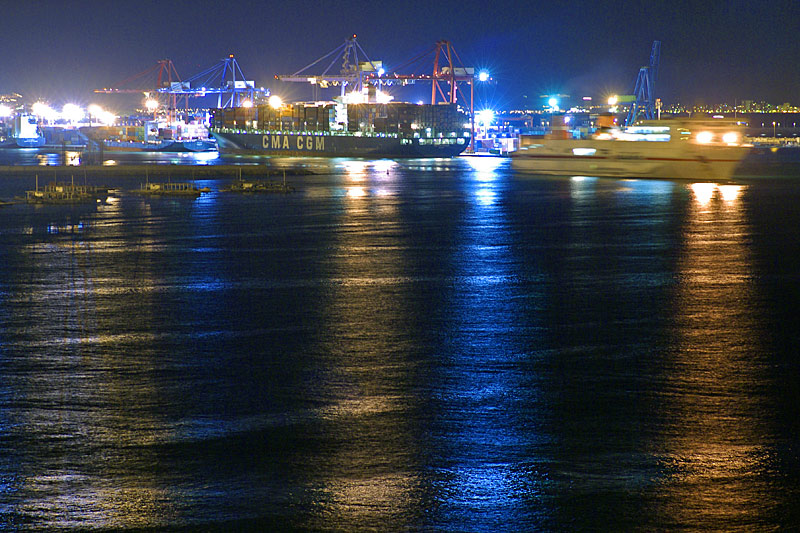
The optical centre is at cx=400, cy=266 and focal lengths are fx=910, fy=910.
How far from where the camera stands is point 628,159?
2203 inches

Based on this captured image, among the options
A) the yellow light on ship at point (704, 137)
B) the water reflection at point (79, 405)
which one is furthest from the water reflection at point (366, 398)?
the yellow light on ship at point (704, 137)

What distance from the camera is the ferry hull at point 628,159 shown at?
51625mm

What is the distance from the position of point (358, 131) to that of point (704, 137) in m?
65.5

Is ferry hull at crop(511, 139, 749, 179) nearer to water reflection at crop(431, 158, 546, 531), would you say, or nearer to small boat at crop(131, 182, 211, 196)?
small boat at crop(131, 182, 211, 196)

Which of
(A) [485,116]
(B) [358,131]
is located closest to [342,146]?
(B) [358,131]

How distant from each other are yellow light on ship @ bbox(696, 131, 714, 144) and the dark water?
121 feet

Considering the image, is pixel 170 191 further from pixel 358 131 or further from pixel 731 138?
pixel 358 131

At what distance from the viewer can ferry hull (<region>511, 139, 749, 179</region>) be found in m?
51.6

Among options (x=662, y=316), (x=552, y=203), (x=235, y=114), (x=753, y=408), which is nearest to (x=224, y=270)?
(x=662, y=316)

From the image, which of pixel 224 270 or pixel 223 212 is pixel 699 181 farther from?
pixel 224 270

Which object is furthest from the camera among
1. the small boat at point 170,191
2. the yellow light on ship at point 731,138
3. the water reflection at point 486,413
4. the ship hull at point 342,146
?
the ship hull at point 342,146

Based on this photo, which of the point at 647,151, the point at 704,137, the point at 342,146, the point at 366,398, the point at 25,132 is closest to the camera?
the point at 366,398

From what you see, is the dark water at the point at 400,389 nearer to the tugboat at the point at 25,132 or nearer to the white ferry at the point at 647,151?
the white ferry at the point at 647,151

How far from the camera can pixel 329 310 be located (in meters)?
11.5
